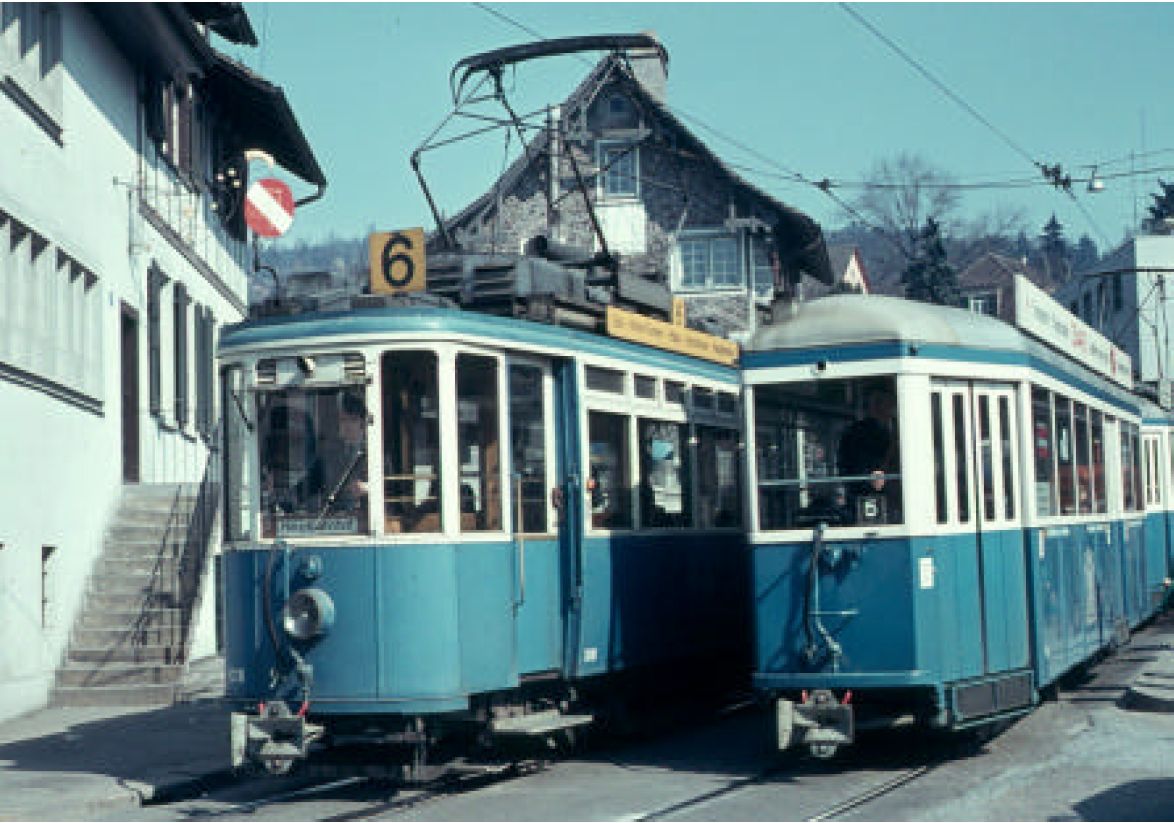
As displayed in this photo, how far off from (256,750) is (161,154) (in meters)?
16.1

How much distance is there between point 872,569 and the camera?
1199 cm

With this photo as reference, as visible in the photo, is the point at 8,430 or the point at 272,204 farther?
the point at 272,204

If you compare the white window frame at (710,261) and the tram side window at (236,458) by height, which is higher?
the white window frame at (710,261)

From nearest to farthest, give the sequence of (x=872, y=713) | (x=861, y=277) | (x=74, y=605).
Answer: (x=872, y=713)
(x=74, y=605)
(x=861, y=277)

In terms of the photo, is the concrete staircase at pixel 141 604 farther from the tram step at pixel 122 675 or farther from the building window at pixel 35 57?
the building window at pixel 35 57

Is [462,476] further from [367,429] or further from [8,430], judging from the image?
[8,430]

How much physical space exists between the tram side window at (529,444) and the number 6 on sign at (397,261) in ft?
4.39

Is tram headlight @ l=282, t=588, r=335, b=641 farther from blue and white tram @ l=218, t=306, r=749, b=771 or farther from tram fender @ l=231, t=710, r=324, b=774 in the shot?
tram fender @ l=231, t=710, r=324, b=774

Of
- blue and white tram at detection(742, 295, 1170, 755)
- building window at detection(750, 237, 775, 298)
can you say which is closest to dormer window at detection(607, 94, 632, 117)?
building window at detection(750, 237, 775, 298)

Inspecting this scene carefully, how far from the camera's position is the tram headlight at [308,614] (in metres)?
11.5

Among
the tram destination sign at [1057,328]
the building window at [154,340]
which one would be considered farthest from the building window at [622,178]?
the tram destination sign at [1057,328]

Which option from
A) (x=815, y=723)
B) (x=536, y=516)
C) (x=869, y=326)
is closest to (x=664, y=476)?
(x=536, y=516)

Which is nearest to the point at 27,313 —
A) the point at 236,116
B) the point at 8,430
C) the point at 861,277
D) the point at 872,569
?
the point at 8,430

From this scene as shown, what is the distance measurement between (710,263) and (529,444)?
32.9 metres
